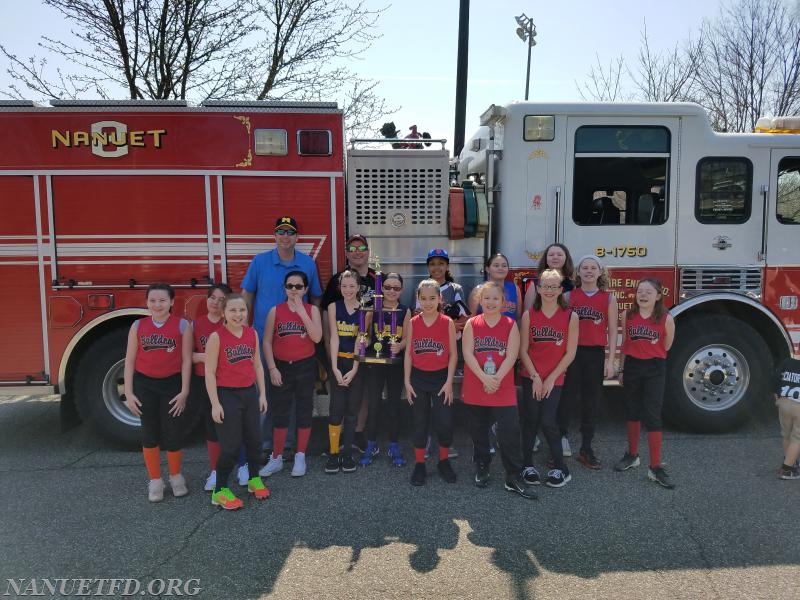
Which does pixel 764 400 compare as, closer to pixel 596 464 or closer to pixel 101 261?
pixel 596 464

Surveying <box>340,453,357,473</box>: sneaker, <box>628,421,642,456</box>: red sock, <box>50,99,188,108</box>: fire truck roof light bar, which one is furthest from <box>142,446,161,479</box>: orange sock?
<box>628,421,642,456</box>: red sock

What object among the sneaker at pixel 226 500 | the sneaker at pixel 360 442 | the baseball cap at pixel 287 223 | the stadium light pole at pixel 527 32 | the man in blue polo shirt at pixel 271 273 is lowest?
the sneaker at pixel 226 500

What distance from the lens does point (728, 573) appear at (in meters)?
3.17

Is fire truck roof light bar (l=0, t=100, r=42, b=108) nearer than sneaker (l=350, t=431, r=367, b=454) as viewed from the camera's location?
Yes

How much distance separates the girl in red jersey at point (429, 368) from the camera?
425 centimetres

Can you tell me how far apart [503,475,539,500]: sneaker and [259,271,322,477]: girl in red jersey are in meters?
1.55

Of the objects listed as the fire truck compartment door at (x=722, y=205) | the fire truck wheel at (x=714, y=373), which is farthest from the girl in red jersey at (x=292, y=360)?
the fire truck compartment door at (x=722, y=205)

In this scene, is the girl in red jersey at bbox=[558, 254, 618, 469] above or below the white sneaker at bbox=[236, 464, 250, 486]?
above

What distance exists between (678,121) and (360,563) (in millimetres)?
4469

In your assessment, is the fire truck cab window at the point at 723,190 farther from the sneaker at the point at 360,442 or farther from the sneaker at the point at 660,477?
the sneaker at the point at 360,442

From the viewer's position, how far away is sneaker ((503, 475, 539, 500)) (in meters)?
4.06

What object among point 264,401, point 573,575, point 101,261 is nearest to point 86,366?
point 101,261

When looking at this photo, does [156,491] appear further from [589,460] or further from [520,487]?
[589,460]

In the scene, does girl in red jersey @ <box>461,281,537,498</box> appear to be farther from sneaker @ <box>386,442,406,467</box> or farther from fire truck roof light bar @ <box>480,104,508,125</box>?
fire truck roof light bar @ <box>480,104,508,125</box>
